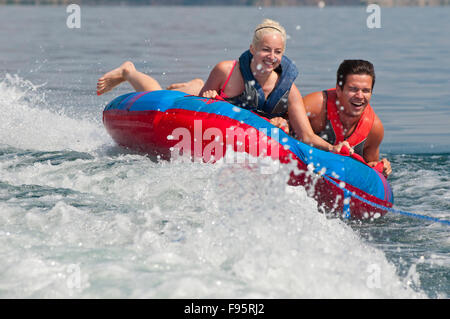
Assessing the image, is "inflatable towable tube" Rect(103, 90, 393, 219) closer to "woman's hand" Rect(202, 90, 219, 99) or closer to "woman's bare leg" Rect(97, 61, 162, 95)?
"woman's hand" Rect(202, 90, 219, 99)

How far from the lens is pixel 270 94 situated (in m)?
5.46

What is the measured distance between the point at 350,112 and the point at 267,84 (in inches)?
28.7

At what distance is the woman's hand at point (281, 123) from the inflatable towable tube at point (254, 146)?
0.84ft

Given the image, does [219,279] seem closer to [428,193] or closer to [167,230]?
[167,230]

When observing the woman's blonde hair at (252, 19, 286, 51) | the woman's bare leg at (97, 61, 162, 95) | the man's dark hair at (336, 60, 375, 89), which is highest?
the woman's blonde hair at (252, 19, 286, 51)

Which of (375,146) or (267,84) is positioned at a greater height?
(267,84)

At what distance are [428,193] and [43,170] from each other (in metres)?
3.43

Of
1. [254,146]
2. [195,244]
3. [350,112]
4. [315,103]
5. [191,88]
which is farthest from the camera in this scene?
[191,88]

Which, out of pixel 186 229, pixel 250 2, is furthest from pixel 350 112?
pixel 250 2

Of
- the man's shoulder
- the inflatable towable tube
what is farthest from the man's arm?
the man's shoulder

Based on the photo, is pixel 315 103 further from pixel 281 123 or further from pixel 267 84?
pixel 267 84

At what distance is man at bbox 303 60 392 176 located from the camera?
16.8ft

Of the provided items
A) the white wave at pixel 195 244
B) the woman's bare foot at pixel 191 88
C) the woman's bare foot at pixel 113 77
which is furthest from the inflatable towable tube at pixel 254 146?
the woman's bare foot at pixel 113 77
